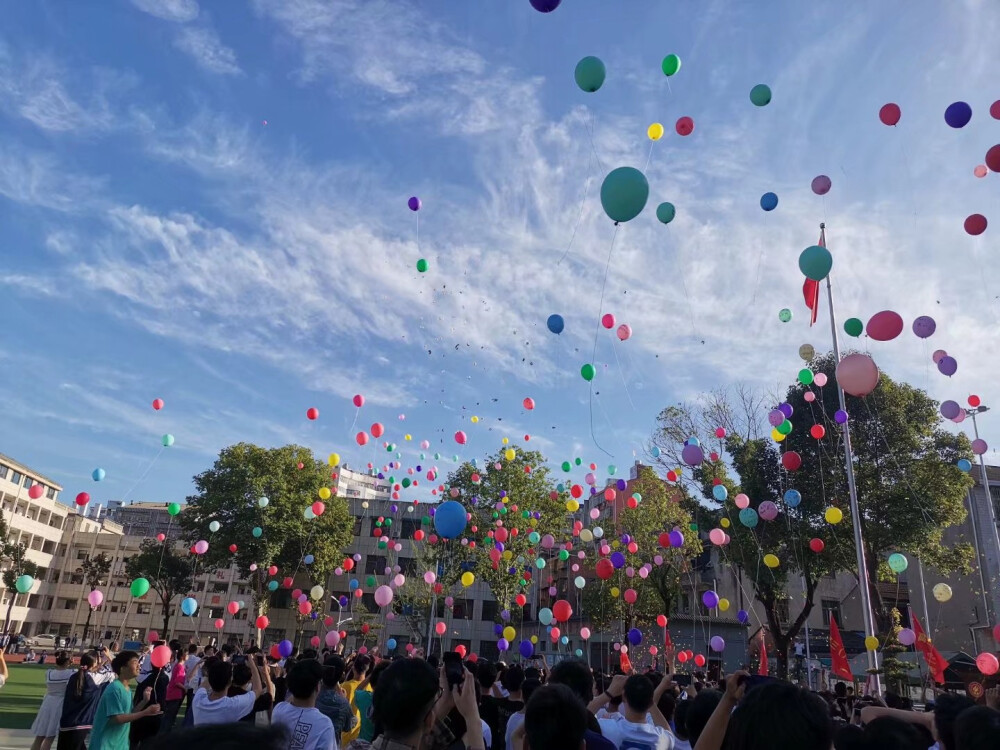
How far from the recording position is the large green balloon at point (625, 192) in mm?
7516

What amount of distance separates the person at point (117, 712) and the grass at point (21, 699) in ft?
25.5

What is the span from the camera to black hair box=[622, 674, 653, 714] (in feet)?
12.3

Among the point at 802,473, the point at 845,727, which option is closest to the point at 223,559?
the point at 802,473

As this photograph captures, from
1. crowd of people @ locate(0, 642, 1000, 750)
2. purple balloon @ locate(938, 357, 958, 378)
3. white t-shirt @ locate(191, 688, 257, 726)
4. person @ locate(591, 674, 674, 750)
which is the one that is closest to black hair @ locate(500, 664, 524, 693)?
crowd of people @ locate(0, 642, 1000, 750)

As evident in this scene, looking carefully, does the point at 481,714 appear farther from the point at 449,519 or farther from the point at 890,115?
the point at 890,115

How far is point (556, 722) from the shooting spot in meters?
2.37

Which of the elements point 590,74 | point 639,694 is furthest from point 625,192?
point 639,694

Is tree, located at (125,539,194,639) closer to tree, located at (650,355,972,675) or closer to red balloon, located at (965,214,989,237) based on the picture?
tree, located at (650,355,972,675)

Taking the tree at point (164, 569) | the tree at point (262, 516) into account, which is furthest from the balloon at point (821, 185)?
the tree at point (164, 569)

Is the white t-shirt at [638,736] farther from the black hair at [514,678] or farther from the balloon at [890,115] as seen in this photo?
the balloon at [890,115]

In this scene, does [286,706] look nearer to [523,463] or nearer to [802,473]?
[802,473]

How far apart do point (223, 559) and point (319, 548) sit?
4.47 metres

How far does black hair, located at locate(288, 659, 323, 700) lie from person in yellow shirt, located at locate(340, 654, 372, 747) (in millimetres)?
1974

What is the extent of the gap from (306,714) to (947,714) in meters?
3.30
